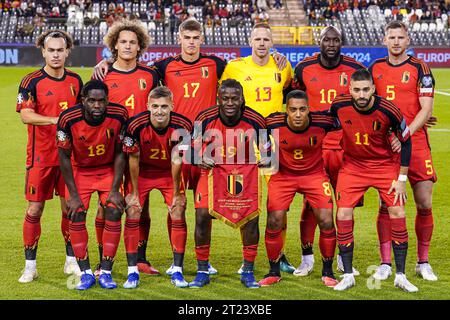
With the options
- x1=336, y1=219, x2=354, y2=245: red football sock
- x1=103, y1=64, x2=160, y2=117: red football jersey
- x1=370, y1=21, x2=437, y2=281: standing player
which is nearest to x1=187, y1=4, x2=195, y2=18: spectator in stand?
x1=103, y1=64, x2=160, y2=117: red football jersey

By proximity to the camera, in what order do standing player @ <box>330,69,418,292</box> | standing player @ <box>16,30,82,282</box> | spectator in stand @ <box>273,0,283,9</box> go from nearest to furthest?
1. standing player @ <box>330,69,418,292</box>
2. standing player @ <box>16,30,82,282</box>
3. spectator in stand @ <box>273,0,283,9</box>

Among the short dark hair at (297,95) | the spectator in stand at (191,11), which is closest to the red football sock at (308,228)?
the short dark hair at (297,95)

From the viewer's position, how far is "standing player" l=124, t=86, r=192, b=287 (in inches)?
303

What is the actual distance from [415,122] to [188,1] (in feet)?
115

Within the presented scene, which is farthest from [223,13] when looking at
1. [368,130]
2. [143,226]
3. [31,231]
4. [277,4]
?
[368,130]

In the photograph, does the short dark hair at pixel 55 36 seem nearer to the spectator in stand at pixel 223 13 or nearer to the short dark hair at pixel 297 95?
the short dark hair at pixel 297 95

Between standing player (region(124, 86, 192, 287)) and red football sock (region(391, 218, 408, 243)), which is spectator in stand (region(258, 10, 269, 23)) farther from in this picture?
red football sock (region(391, 218, 408, 243))

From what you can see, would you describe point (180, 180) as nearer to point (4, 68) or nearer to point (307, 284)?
point (307, 284)

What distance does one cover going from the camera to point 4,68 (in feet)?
117

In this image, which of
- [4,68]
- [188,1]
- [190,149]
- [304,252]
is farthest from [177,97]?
[188,1]

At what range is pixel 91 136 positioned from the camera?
25.1 feet

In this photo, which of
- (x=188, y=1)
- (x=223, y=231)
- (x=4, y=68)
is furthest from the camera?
(x=188, y=1)

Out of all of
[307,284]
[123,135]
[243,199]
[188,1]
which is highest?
[188,1]

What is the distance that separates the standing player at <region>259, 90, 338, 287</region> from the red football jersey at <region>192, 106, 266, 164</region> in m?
0.23
